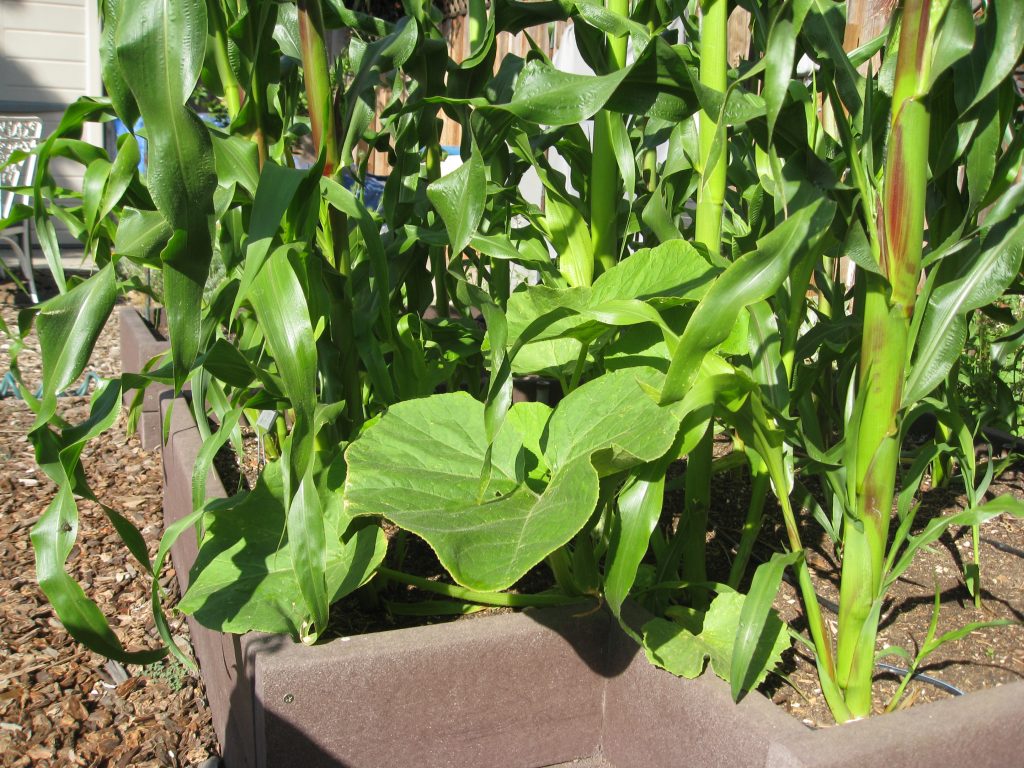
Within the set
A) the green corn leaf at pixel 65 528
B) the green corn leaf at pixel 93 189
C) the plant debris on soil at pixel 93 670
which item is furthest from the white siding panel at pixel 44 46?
the green corn leaf at pixel 65 528

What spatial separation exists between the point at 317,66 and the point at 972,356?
1.69 metres

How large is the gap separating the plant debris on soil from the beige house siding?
4.81 m

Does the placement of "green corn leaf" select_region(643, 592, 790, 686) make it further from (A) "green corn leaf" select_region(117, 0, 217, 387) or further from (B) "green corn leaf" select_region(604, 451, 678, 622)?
(A) "green corn leaf" select_region(117, 0, 217, 387)

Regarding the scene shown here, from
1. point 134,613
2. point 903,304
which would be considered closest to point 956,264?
point 903,304

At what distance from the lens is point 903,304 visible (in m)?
Answer: 0.90

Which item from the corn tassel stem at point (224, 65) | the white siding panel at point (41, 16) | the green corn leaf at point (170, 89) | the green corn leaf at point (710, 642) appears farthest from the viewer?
the white siding panel at point (41, 16)

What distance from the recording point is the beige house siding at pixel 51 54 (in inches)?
242

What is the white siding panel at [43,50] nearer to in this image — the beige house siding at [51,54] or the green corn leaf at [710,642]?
the beige house siding at [51,54]

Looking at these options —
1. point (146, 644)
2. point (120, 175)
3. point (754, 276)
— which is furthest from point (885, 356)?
point (146, 644)

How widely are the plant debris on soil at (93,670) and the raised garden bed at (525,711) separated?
209 mm

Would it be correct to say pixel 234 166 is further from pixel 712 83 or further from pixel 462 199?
pixel 712 83

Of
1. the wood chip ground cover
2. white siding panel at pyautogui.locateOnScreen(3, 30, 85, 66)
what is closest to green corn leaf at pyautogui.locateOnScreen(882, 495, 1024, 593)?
the wood chip ground cover

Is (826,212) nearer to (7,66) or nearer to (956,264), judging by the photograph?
(956,264)

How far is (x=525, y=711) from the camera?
1.12 m
